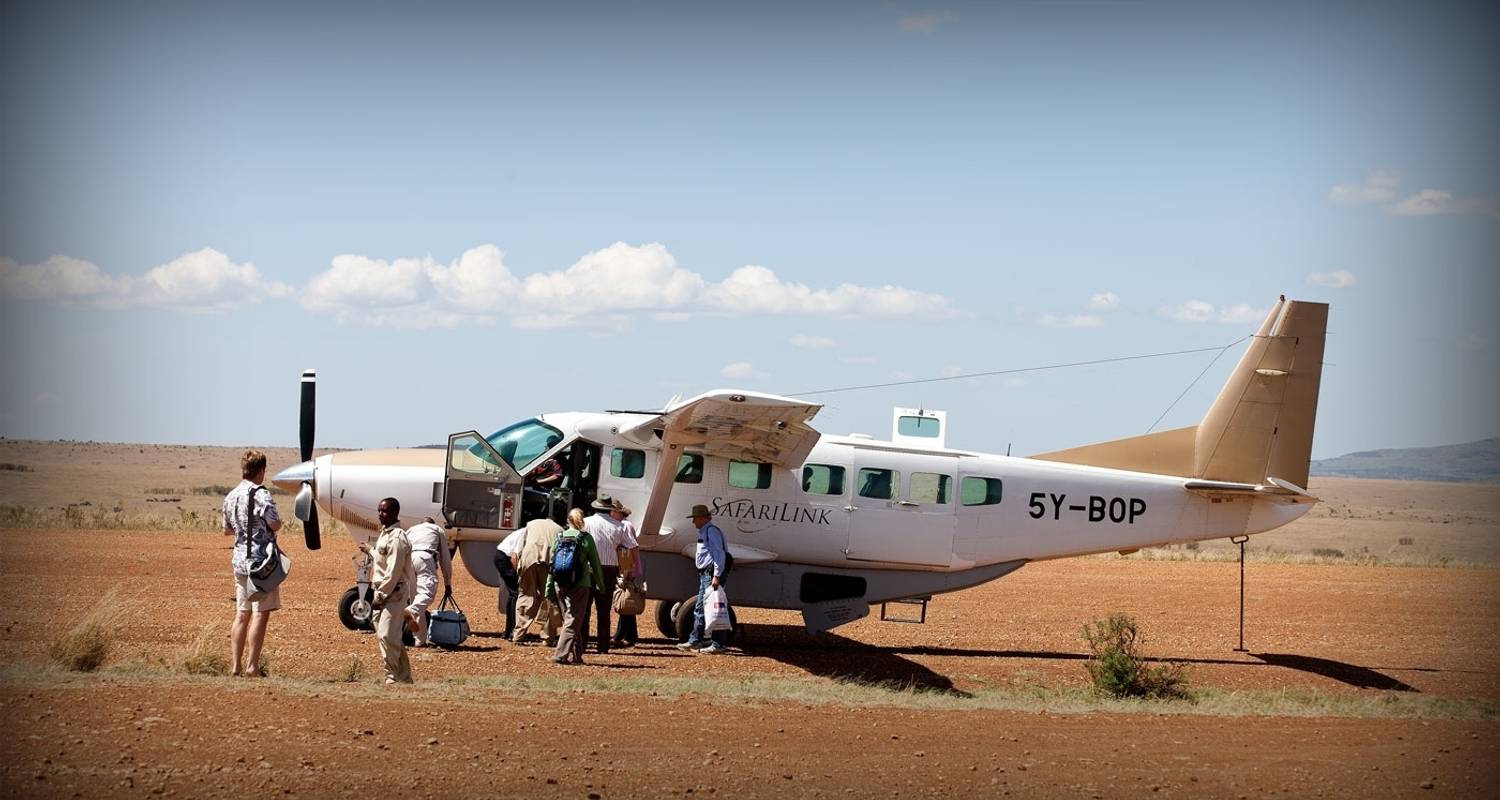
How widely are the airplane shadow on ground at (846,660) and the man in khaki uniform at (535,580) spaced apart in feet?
8.99

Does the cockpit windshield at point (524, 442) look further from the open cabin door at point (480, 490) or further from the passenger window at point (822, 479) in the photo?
the passenger window at point (822, 479)

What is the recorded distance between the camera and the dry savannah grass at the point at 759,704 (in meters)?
9.86

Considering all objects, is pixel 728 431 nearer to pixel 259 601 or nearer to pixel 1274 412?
pixel 259 601

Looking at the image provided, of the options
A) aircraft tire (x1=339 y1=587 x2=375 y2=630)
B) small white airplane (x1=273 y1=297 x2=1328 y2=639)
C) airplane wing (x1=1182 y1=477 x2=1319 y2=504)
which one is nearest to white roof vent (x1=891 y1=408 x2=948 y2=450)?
small white airplane (x1=273 y1=297 x2=1328 y2=639)

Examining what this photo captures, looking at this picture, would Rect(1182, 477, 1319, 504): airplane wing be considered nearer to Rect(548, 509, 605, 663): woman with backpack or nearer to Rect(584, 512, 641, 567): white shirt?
Rect(584, 512, 641, 567): white shirt

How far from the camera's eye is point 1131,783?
34.6 ft

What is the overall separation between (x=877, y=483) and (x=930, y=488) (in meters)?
0.70

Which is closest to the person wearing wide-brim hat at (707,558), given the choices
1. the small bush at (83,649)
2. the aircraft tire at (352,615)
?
the aircraft tire at (352,615)

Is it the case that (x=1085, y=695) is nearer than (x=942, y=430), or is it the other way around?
(x=1085, y=695)

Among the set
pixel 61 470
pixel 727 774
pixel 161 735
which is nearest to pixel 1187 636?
pixel 727 774

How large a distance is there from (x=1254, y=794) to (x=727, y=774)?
382 cm

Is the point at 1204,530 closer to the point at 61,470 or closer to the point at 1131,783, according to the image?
the point at 1131,783

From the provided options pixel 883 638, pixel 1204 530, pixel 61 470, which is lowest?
pixel 61 470

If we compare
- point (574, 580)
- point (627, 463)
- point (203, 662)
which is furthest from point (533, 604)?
point (203, 662)
